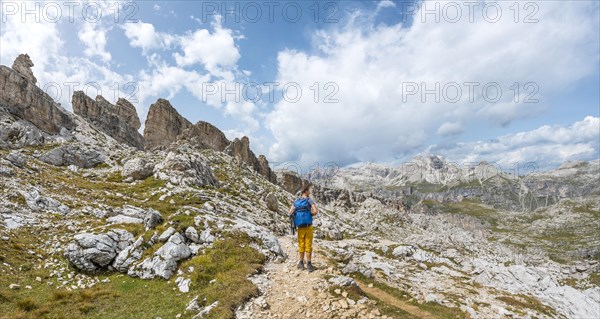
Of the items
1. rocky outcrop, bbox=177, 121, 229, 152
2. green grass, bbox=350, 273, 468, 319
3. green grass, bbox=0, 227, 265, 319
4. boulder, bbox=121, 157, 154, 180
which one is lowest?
green grass, bbox=350, 273, 468, 319

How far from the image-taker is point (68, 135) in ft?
317

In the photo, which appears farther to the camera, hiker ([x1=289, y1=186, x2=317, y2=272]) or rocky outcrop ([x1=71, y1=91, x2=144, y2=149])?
rocky outcrop ([x1=71, y1=91, x2=144, y2=149])

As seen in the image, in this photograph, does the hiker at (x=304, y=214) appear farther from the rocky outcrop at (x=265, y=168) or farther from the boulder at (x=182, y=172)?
the rocky outcrop at (x=265, y=168)

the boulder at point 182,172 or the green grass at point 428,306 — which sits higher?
the boulder at point 182,172

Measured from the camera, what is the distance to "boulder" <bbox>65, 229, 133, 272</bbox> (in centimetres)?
2405

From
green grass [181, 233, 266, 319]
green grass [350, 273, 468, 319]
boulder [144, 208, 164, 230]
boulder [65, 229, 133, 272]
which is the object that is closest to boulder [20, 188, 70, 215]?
boulder [144, 208, 164, 230]

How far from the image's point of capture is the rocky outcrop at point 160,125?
139875 millimetres

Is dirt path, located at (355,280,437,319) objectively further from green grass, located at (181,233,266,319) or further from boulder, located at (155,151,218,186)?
boulder, located at (155,151,218,186)

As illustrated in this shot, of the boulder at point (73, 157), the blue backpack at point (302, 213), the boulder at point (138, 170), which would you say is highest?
the boulder at point (73, 157)

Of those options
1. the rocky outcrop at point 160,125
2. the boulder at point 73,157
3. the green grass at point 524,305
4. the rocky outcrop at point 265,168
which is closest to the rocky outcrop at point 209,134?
the rocky outcrop at point 160,125

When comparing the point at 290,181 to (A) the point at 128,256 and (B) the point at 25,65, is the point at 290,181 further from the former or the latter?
(A) the point at 128,256

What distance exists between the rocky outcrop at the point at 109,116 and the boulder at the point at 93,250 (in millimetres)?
115243

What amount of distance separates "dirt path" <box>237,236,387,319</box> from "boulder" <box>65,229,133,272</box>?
13.0 metres

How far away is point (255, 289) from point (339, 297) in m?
5.03
